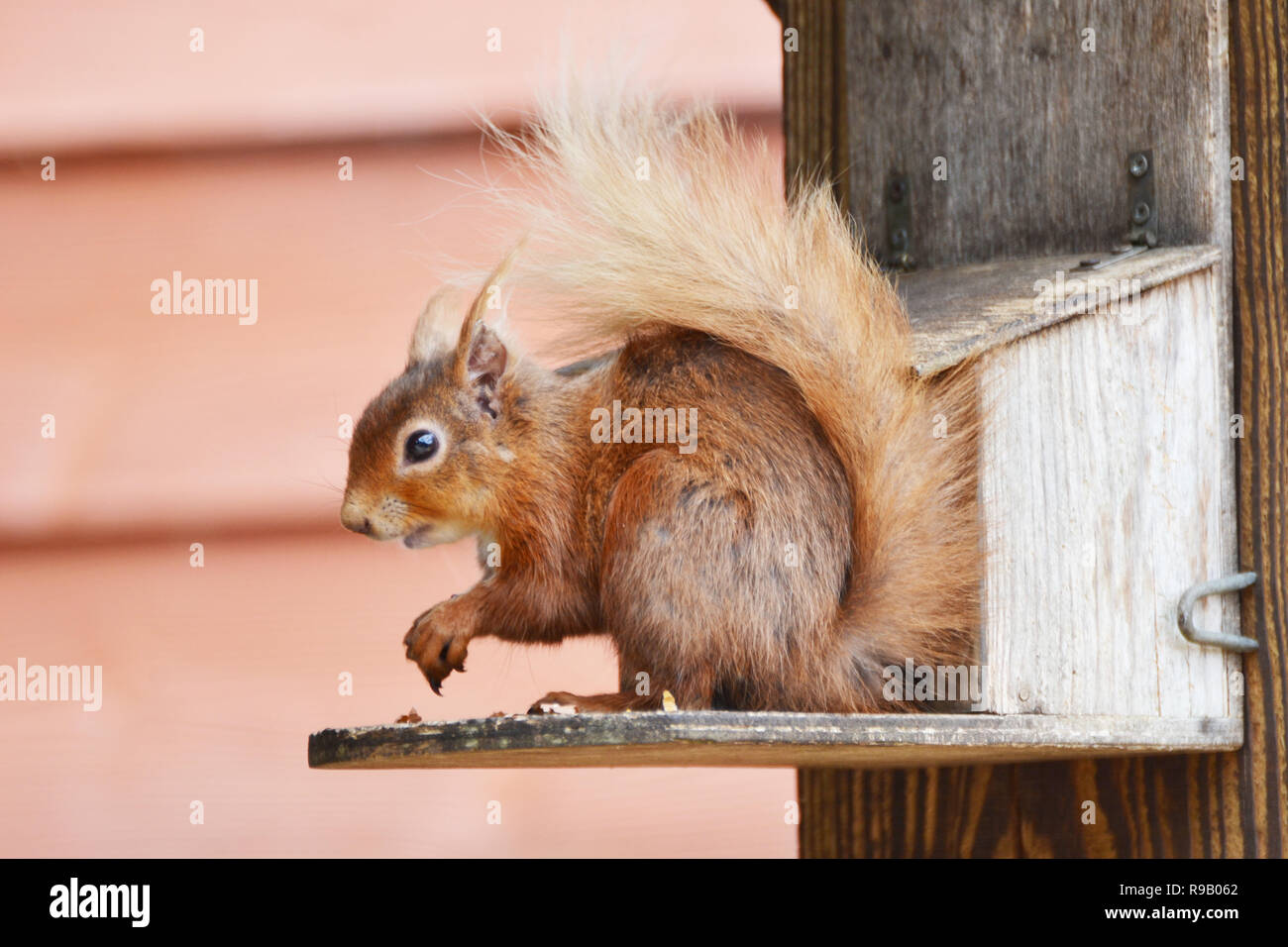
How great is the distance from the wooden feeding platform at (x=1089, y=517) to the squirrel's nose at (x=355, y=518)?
0.41 m

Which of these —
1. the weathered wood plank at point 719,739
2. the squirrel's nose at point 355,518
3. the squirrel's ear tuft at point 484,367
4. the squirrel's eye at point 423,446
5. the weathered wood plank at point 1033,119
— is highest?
the weathered wood plank at point 1033,119

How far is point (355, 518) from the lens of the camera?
2193 mm

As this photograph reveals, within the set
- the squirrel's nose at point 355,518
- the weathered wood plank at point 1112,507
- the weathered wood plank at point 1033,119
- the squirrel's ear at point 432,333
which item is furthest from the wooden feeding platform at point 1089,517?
the squirrel's ear at point 432,333

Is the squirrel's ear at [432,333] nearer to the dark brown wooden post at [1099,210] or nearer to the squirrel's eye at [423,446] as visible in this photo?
the squirrel's eye at [423,446]

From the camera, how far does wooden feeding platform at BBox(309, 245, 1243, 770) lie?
1989 millimetres

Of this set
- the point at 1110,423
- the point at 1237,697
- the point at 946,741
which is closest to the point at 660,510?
the point at 946,741

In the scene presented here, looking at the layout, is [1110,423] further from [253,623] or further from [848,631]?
[253,623]

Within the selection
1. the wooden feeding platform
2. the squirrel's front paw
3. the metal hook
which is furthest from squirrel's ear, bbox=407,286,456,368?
the metal hook

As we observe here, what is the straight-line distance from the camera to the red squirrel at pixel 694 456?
76.9 inches

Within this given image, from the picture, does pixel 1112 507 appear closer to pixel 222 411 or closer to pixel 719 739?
pixel 719 739

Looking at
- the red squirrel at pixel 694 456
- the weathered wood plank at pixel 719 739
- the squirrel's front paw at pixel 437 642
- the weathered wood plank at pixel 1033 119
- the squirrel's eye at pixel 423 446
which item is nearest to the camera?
the weathered wood plank at pixel 719 739

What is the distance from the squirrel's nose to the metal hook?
43.9 inches

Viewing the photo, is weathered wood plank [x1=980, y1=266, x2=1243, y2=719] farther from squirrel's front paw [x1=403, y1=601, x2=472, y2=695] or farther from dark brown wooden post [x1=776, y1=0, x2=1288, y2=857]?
squirrel's front paw [x1=403, y1=601, x2=472, y2=695]

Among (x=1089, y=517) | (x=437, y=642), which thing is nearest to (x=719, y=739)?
(x=437, y=642)
